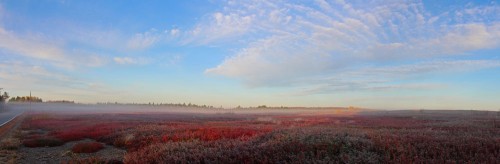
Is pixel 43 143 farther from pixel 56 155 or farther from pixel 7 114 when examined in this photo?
pixel 7 114

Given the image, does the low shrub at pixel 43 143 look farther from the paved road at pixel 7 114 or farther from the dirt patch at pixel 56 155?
the paved road at pixel 7 114

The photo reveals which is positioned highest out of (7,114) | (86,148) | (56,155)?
(86,148)

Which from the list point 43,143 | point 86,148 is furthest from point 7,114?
point 86,148

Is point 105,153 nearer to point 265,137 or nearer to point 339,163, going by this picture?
point 265,137

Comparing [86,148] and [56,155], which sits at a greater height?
[86,148]

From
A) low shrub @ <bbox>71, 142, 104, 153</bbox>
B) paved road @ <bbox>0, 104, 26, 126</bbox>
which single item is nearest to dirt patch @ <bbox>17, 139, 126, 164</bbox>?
low shrub @ <bbox>71, 142, 104, 153</bbox>

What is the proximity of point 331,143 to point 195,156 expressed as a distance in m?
3.78

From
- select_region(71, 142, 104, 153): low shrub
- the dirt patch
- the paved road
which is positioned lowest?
the paved road

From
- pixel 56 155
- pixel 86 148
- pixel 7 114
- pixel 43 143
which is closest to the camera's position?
pixel 56 155

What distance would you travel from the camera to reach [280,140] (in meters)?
11.4

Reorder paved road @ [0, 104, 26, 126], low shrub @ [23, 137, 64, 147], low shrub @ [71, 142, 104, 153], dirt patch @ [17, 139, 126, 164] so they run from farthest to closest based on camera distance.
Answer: paved road @ [0, 104, 26, 126] < low shrub @ [23, 137, 64, 147] < low shrub @ [71, 142, 104, 153] < dirt patch @ [17, 139, 126, 164]

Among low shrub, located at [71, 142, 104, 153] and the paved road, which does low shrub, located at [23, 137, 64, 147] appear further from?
the paved road

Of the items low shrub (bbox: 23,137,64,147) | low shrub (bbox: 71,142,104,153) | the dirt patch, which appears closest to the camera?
the dirt patch

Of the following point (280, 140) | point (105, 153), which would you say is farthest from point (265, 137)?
point (105, 153)
